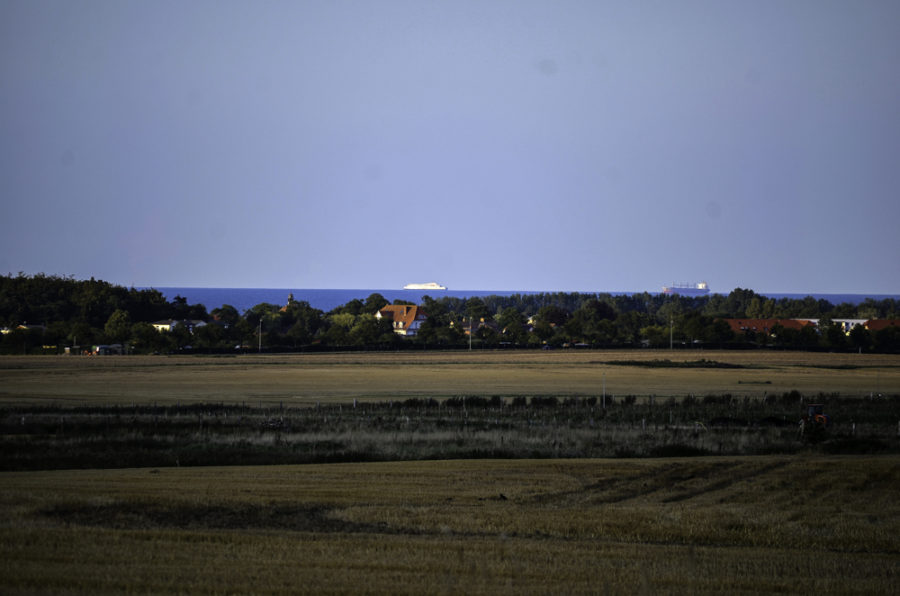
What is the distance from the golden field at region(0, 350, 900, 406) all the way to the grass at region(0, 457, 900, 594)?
26.3 meters

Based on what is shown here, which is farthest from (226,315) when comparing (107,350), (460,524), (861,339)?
(460,524)

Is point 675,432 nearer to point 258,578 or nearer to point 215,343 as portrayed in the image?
point 258,578

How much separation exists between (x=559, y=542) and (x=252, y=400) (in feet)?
115

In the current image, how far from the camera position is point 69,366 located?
72.6 metres

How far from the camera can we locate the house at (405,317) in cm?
13988

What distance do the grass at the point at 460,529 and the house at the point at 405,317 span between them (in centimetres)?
11564

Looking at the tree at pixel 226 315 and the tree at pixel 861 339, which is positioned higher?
the tree at pixel 226 315

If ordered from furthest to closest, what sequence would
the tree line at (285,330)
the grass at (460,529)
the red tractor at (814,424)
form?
1. the tree line at (285,330)
2. the red tractor at (814,424)
3. the grass at (460,529)

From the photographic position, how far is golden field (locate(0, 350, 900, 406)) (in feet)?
172

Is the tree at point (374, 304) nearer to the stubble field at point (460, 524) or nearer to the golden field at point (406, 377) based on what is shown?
the golden field at point (406, 377)

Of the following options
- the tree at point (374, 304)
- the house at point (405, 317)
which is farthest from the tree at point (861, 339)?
the tree at point (374, 304)

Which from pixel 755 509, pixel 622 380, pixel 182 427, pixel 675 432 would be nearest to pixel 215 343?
pixel 622 380

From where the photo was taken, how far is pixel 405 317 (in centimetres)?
14362

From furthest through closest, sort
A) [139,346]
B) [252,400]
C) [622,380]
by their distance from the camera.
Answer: [139,346] < [622,380] < [252,400]
